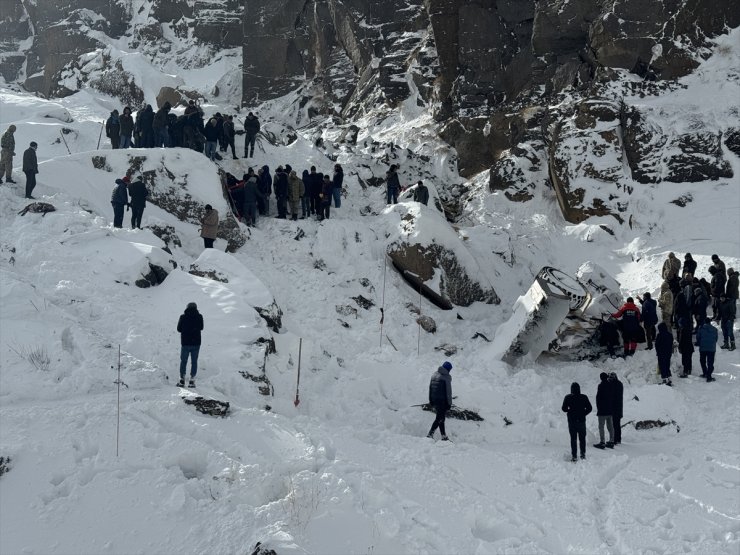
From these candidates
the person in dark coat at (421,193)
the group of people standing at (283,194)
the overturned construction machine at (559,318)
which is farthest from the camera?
the person in dark coat at (421,193)

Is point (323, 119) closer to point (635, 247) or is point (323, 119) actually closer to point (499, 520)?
point (635, 247)

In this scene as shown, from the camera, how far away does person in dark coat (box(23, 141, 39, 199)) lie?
15.1 m

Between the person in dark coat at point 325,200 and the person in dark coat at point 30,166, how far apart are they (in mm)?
7412

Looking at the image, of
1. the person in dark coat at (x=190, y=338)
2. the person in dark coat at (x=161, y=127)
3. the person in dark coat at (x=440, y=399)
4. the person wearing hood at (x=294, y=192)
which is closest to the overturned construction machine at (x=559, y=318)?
the person in dark coat at (x=440, y=399)

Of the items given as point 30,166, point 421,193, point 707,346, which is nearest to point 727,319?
point 707,346

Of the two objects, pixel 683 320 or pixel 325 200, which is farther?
pixel 325 200

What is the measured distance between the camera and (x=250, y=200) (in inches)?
719

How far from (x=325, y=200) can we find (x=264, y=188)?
1.83 meters

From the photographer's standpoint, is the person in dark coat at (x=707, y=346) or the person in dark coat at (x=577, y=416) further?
the person in dark coat at (x=707, y=346)

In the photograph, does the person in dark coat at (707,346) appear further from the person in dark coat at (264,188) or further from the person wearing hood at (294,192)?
the person in dark coat at (264,188)

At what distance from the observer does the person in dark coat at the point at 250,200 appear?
59.8 feet

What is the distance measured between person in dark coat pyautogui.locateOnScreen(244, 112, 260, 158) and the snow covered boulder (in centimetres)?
637

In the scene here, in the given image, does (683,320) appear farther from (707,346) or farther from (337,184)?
(337,184)

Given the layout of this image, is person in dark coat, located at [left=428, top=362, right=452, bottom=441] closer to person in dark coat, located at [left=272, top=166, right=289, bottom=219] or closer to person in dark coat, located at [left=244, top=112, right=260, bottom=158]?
person in dark coat, located at [left=272, top=166, right=289, bottom=219]
